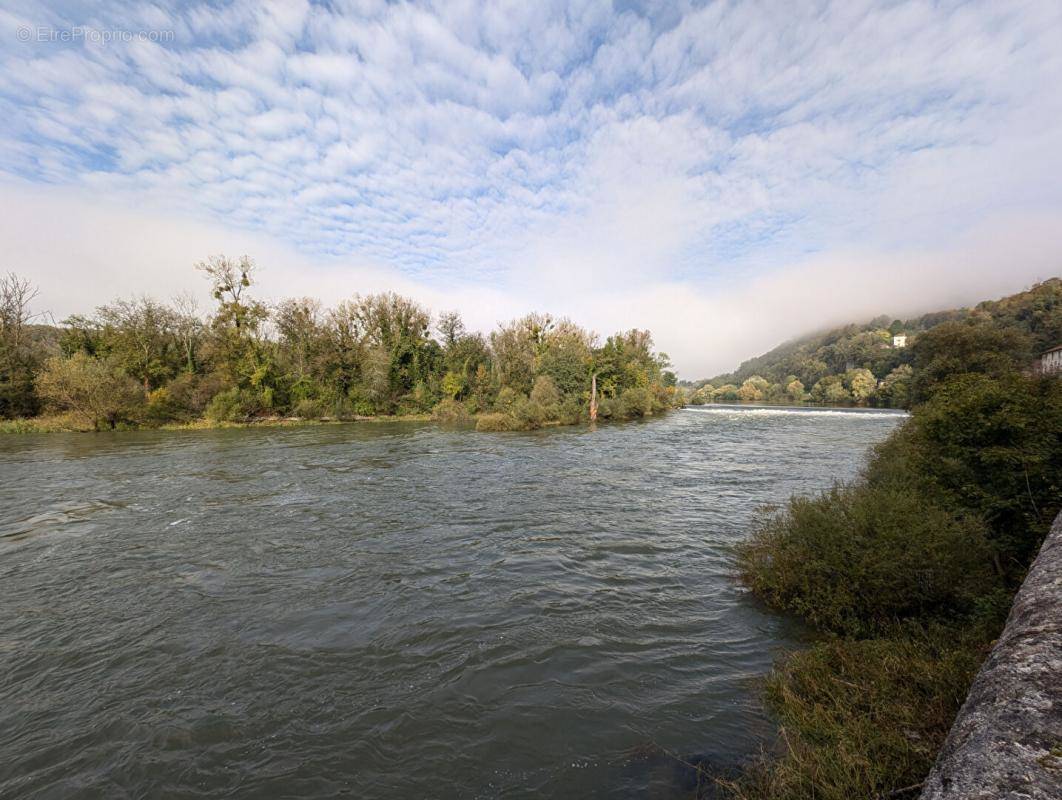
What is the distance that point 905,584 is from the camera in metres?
5.75

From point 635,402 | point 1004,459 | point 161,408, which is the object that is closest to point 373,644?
point 1004,459

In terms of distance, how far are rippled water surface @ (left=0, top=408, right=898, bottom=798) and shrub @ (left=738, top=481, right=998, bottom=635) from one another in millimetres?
743

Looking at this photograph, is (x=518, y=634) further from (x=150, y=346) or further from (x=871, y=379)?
(x=871, y=379)

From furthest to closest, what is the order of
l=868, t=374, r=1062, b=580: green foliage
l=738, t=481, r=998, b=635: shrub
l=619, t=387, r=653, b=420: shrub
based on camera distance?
l=619, t=387, r=653, b=420: shrub < l=868, t=374, r=1062, b=580: green foliage < l=738, t=481, r=998, b=635: shrub

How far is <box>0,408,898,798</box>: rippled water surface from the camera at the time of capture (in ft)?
13.7

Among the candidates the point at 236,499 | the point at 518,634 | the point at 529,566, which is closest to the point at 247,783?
the point at 518,634

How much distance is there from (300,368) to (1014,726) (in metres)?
55.7

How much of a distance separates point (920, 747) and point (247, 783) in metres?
5.67

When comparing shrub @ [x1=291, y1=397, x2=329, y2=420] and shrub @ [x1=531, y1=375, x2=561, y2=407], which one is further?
shrub @ [x1=291, y1=397, x2=329, y2=420]

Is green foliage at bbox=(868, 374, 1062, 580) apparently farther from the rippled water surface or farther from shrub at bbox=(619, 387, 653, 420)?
shrub at bbox=(619, 387, 653, 420)

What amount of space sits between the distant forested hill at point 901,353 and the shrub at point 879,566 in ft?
102

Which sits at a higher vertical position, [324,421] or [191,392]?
[191,392]

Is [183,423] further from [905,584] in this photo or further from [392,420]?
[905,584]

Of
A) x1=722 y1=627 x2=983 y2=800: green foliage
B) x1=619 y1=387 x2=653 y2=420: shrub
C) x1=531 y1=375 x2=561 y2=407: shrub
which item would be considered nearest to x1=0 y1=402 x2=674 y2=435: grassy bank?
x1=619 y1=387 x2=653 y2=420: shrub
